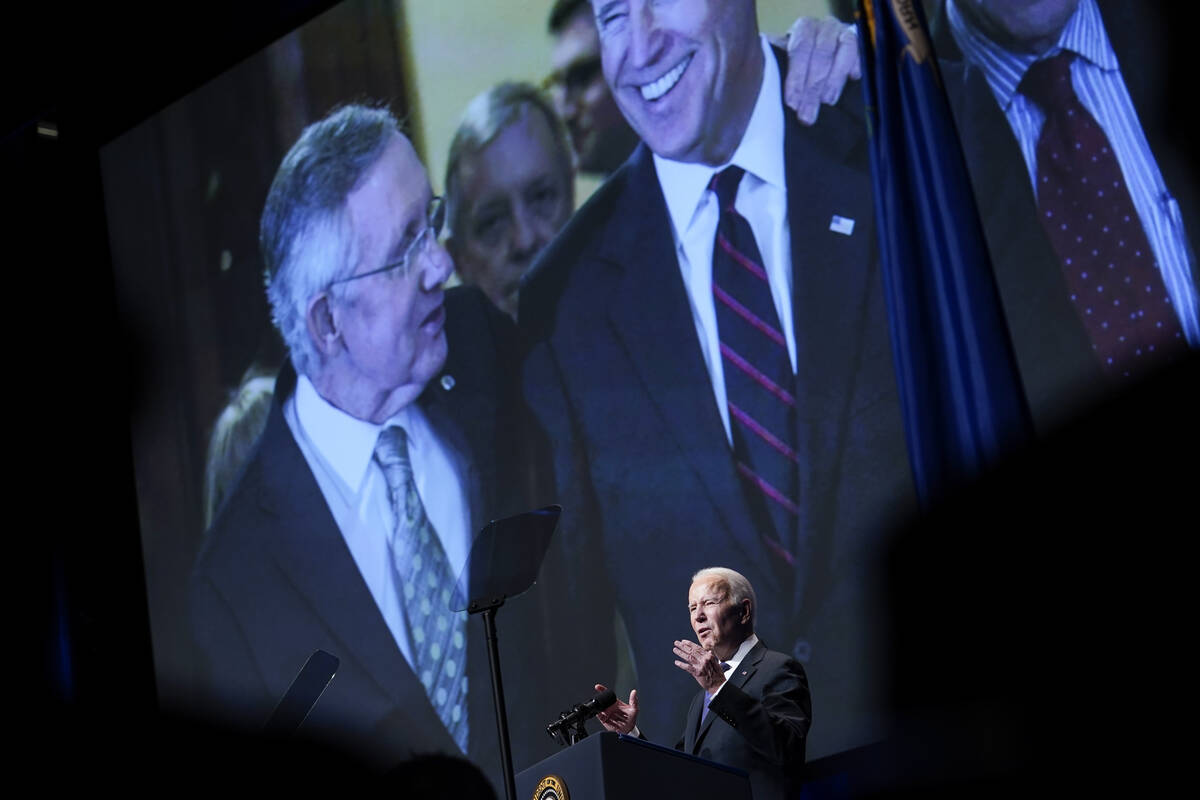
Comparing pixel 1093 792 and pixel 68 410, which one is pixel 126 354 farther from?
→ pixel 1093 792

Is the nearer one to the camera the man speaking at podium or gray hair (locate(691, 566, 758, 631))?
the man speaking at podium

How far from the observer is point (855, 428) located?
423 centimetres

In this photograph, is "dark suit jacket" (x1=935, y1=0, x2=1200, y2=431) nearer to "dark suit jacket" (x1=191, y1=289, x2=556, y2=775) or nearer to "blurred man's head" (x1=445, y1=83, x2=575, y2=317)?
"blurred man's head" (x1=445, y1=83, x2=575, y2=317)

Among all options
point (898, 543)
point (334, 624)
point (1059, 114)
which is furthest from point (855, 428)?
point (334, 624)

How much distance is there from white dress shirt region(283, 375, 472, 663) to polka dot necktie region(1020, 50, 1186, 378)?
2.27 meters

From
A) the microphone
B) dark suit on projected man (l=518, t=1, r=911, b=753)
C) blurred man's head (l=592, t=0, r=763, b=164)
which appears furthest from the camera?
blurred man's head (l=592, t=0, r=763, b=164)

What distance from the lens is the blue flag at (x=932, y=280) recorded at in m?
3.76

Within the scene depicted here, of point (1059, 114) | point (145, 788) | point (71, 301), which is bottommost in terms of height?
point (145, 788)

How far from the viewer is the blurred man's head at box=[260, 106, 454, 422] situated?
17.8 ft

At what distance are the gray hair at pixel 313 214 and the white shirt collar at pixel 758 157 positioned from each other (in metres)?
1.42

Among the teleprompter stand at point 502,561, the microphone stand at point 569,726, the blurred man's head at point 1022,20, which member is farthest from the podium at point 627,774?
the blurred man's head at point 1022,20

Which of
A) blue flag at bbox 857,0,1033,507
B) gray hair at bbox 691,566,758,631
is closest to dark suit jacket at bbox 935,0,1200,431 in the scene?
blue flag at bbox 857,0,1033,507

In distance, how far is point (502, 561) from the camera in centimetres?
314

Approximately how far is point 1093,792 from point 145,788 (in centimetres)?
405
